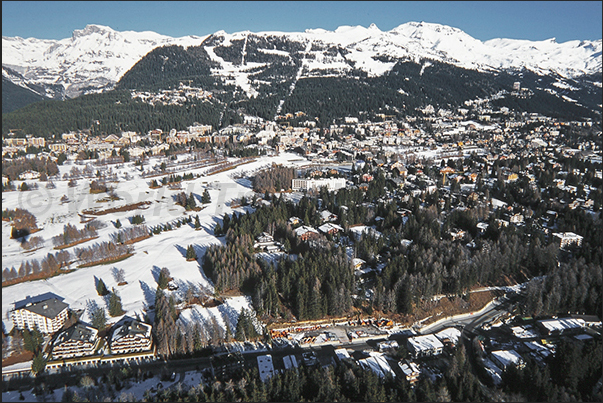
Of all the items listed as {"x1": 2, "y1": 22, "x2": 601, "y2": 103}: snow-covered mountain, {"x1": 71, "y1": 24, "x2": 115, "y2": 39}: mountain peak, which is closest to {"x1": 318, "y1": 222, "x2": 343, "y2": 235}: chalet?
{"x1": 2, "y1": 22, "x2": 601, "y2": 103}: snow-covered mountain

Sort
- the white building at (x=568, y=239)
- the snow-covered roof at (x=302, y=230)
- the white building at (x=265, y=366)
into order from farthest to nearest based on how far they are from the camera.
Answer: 1. the snow-covered roof at (x=302, y=230)
2. the white building at (x=568, y=239)
3. the white building at (x=265, y=366)

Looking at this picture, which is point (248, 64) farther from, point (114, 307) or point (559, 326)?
point (559, 326)

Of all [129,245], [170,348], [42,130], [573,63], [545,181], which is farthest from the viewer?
[573,63]

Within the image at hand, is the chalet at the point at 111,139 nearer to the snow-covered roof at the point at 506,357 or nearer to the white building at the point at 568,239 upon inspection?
the white building at the point at 568,239

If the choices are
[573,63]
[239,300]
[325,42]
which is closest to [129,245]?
[239,300]

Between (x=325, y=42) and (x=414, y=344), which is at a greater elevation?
(x=325, y=42)

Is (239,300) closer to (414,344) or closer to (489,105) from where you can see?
(414,344)

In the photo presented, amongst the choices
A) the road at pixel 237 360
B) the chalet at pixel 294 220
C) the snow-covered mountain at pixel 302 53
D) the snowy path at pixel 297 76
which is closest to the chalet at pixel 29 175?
the chalet at pixel 294 220

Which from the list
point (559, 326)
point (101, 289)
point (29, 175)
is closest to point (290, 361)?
point (101, 289)
